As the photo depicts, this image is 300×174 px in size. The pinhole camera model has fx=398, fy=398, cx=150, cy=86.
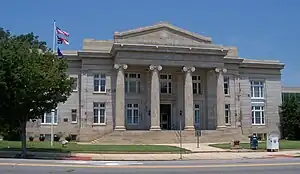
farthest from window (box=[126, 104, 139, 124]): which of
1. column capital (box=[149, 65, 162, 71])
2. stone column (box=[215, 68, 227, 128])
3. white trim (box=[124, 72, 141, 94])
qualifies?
stone column (box=[215, 68, 227, 128])

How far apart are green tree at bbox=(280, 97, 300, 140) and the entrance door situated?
55.3ft

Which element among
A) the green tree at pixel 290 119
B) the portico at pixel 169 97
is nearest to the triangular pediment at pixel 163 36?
the portico at pixel 169 97

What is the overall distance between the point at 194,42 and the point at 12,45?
27762 millimetres

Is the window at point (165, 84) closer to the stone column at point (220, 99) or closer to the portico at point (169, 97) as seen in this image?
the portico at point (169, 97)

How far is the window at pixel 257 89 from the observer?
56.8 metres

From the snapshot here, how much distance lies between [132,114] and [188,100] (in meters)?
7.61

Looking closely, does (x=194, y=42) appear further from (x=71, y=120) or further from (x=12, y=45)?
(x=12, y=45)

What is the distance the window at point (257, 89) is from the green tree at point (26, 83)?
111 feet

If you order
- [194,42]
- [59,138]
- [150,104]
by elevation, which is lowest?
[59,138]

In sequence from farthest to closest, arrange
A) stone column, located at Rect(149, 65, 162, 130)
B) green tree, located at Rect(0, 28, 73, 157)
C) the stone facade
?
1. the stone facade
2. stone column, located at Rect(149, 65, 162, 130)
3. green tree, located at Rect(0, 28, 73, 157)

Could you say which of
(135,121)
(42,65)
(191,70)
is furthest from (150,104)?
(42,65)

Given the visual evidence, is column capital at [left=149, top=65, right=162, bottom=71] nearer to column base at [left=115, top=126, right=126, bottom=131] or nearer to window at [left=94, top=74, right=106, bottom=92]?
window at [left=94, top=74, right=106, bottom=92]

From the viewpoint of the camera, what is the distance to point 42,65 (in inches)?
1141

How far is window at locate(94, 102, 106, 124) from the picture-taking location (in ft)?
165
